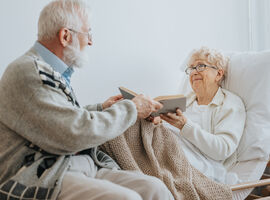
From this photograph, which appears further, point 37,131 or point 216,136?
point 216,136

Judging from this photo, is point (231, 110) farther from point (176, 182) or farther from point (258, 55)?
point (176, 182)

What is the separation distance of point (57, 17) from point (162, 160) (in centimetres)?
81

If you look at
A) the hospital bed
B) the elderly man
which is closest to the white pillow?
the hospital bed

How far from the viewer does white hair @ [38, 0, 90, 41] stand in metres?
1.44

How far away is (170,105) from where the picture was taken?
168cm

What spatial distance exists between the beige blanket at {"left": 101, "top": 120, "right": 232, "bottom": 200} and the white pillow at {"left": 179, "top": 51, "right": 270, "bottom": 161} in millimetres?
395

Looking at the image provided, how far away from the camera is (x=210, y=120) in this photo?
1.98 meters

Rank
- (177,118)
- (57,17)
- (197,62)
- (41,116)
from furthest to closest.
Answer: (197,62) < (177,118) < (57,17) < (41,116)

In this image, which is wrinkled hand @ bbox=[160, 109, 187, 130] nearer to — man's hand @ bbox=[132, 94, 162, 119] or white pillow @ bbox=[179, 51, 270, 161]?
man's hand @ bbox=[132, 94, 162, 119]

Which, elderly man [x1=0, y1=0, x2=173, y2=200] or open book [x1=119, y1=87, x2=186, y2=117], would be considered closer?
elderly man [x1=0, y1=0, x2=173, y2=200]

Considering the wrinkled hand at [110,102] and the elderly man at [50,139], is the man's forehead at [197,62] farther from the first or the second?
the elderly man at [50,139]

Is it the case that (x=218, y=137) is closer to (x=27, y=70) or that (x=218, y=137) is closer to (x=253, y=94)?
(x=253, y=94)

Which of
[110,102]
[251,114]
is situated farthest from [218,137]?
[110,102]

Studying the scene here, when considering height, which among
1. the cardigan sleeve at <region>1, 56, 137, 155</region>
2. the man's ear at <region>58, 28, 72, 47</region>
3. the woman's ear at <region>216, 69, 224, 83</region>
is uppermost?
the man's ear at <region>58, 28, 72, 47</region>
